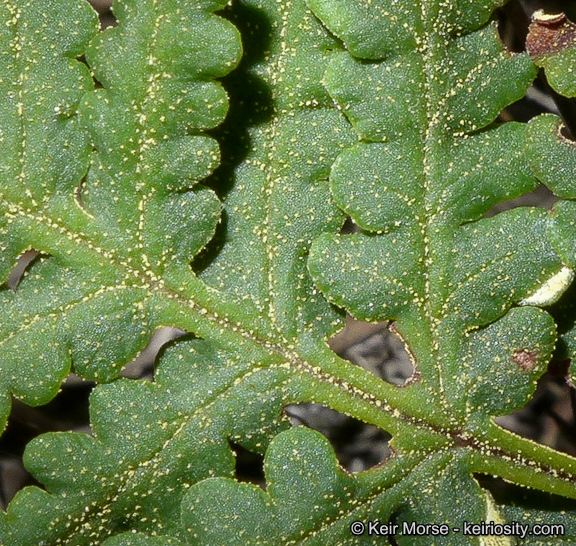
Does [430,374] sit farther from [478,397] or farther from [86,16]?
[86,16]

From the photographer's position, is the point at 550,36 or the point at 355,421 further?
the point at 355,421

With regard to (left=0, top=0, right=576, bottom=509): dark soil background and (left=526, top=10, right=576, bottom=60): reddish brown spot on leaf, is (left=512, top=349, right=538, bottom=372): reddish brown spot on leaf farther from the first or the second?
(left=0, top=0, right=576, bottom=509): dark soil background

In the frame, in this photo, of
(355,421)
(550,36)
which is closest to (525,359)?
(550,36)

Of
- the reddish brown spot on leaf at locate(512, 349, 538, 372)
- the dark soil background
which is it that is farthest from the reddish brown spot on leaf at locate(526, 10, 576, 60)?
the dark soil background

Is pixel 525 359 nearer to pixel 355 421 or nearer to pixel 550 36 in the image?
pixel 550 36

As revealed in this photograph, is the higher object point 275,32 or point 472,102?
point 275,32

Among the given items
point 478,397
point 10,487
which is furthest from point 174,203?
point 10,487

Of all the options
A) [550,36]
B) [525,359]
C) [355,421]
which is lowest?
[355,421]
